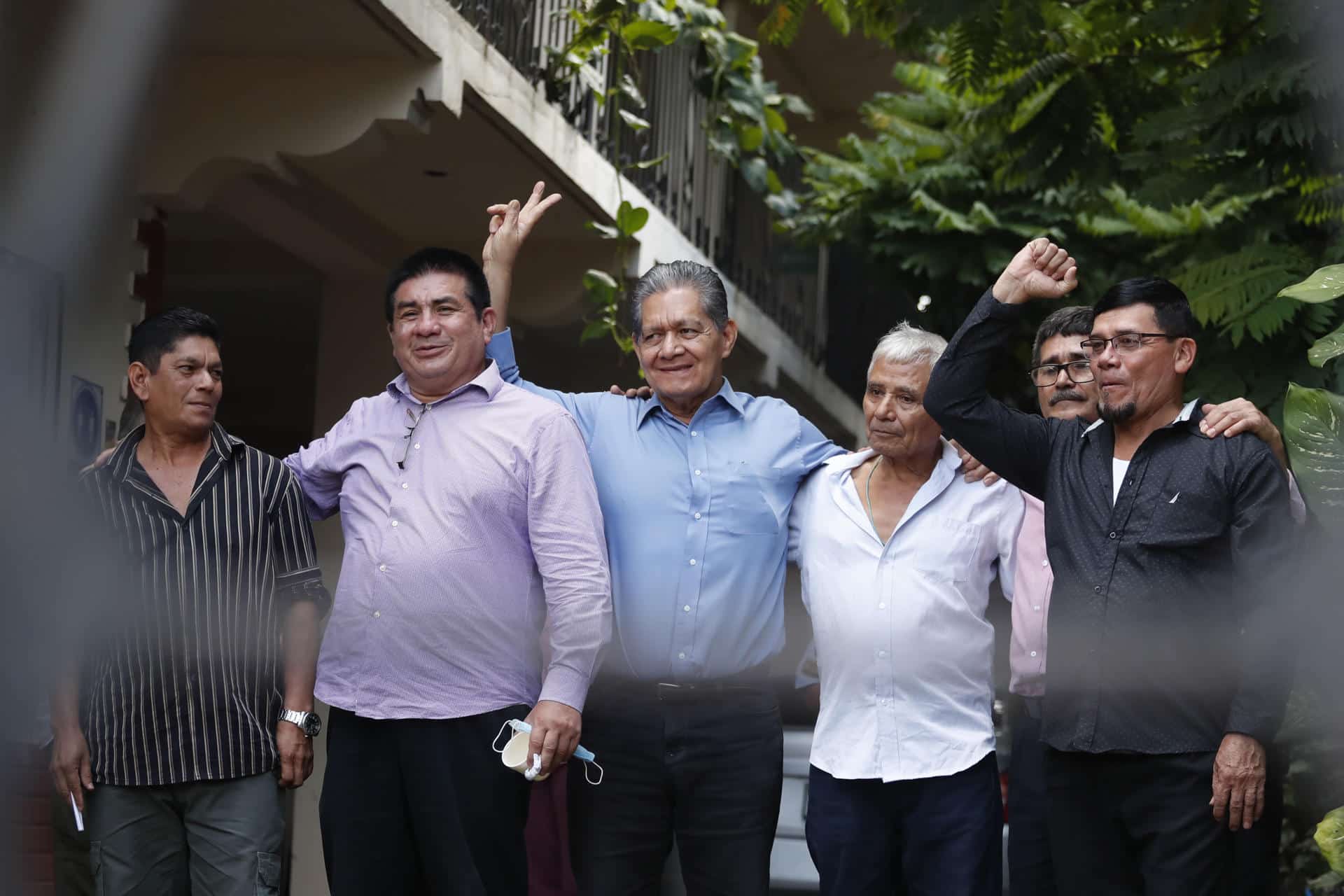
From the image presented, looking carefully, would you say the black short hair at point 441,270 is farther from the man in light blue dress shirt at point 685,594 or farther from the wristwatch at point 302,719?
the wristwatch at point 302,719

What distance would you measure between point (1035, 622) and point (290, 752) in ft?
5.59

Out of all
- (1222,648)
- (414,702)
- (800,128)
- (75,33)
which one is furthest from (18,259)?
(800,128)

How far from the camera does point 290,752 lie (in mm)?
3387

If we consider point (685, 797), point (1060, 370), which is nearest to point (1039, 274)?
point (1060, 370)

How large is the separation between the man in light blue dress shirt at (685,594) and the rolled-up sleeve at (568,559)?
0.57ft

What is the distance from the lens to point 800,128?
12.1 metres

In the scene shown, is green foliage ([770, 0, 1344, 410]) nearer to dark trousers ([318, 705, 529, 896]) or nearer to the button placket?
the button placket

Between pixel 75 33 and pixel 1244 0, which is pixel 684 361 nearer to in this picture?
pixel 1244 0

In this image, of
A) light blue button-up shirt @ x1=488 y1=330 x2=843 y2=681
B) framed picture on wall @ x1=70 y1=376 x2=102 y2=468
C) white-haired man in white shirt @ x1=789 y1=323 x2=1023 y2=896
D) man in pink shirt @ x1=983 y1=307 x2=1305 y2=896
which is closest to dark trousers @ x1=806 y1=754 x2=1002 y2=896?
white-haired man in white shirt @ x1=789 y1=323 x2=1023 y2=896

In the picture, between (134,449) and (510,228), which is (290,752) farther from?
(510,228)

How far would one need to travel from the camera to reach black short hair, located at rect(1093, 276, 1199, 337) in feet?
10.7

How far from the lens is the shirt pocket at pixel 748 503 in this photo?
357cm

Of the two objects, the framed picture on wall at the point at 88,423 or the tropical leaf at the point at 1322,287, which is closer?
the tropical leaf at the point at 1322,287

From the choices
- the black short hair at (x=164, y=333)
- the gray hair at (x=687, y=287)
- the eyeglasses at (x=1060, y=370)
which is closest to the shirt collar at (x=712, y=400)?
the gray hair at (x=687, y=287)
